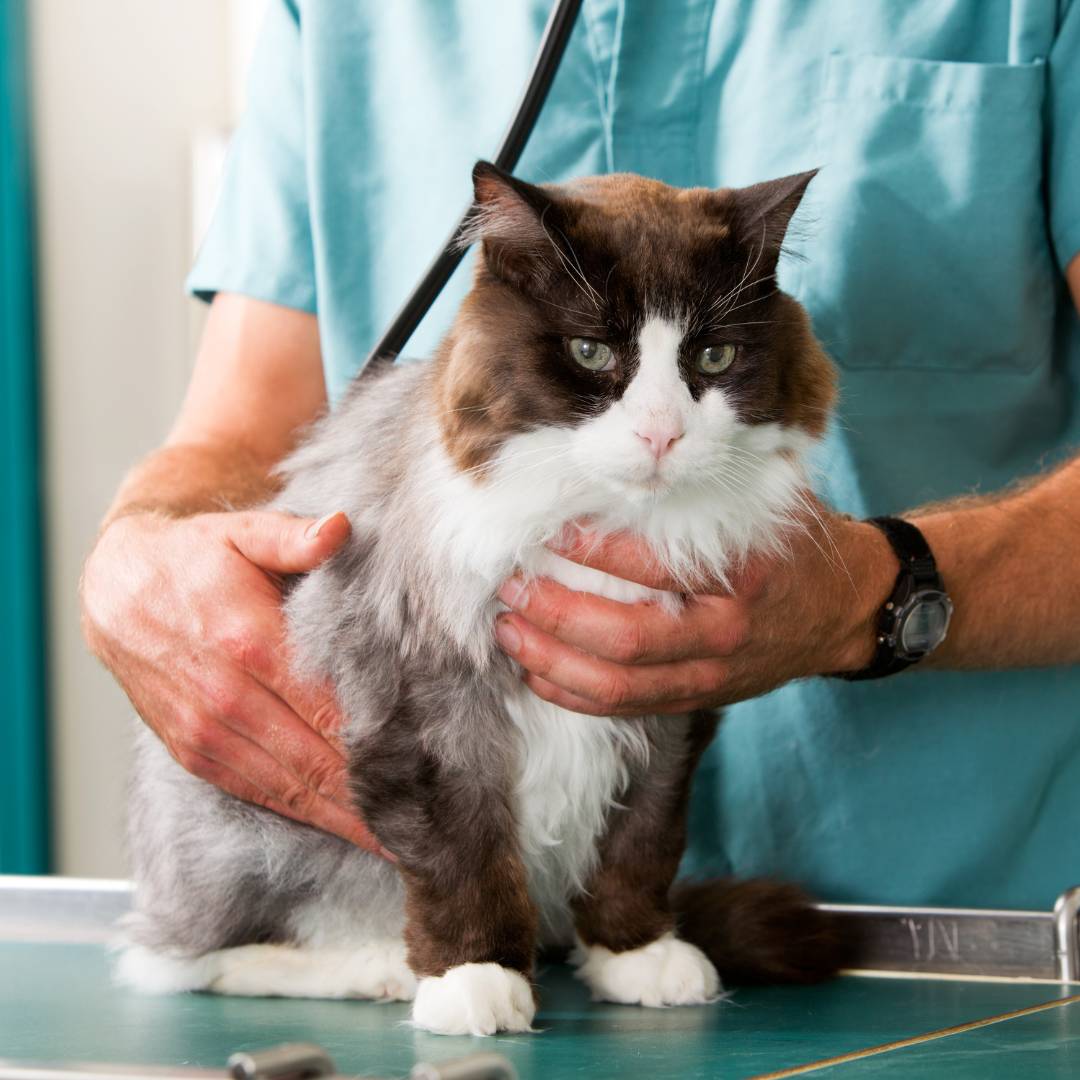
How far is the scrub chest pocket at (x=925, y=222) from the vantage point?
5.05ft

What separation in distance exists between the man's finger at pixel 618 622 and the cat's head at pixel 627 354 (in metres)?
0.07

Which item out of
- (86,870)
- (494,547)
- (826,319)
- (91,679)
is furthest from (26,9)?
(494,547)

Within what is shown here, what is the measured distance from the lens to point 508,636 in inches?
45.3

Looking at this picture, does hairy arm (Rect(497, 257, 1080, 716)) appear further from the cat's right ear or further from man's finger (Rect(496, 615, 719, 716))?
the cat's right ear

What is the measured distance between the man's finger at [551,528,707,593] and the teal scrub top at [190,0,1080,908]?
1.41 ft

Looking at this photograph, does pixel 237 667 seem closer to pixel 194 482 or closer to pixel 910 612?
pixel 194 482

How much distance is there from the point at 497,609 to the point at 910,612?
0.43 m

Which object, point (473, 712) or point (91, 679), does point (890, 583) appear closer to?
point (473, 712)

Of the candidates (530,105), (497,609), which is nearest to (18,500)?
(530,105)

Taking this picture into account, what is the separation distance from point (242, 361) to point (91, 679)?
6.19ft

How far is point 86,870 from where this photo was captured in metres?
3.47

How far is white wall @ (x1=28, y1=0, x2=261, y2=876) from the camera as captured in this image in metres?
3.36

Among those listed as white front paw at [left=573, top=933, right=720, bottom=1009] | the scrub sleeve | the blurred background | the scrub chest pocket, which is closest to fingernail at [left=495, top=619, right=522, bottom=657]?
white front paw at [left=573, top=933, right=720, bottom=1009]

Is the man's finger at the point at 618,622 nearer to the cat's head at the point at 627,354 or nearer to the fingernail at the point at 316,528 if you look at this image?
the cat's head at the point at 627,354
